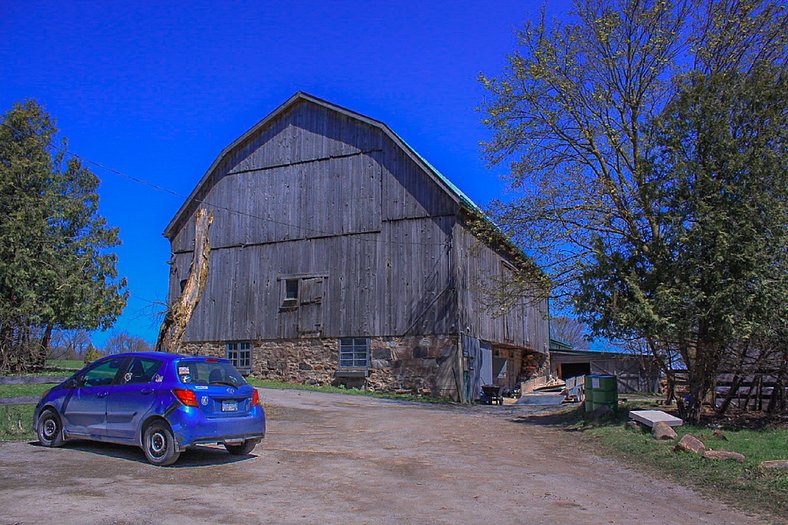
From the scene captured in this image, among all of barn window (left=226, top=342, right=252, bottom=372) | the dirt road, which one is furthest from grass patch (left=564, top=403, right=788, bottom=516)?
barn window (left=226, top=342, right=252, bottom=372)

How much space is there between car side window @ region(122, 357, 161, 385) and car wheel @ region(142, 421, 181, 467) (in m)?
0.73

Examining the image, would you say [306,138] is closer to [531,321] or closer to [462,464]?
[531,321]

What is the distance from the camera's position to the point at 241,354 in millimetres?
29953

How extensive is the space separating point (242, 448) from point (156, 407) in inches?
73.3

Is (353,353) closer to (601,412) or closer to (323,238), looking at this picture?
(323,238)

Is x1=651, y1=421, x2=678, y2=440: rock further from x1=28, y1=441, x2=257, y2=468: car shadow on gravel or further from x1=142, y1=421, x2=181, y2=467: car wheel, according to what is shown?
x1=142, y1=421, x2=181, y2=467: car wheel

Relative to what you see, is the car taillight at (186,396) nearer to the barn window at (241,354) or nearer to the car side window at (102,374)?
the car side window at (102,374)

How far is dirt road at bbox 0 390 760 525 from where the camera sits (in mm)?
7152

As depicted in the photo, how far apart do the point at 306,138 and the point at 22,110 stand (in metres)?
13.3

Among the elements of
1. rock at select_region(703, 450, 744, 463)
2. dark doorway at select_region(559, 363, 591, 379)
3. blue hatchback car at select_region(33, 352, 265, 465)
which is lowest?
dark doorway at select_region(559, 363, 591, 379)

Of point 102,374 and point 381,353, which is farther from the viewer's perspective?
point 381,353

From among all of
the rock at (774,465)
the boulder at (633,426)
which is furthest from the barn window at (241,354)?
the rock at (774,465)

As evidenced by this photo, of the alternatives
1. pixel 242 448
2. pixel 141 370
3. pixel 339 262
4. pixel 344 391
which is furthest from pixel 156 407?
pixel 339 262

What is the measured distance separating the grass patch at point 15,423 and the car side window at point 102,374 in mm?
2278
